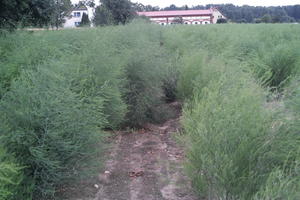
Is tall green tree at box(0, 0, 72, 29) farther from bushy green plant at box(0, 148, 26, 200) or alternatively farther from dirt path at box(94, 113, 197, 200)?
bushy green plant at box(0, 148, 26, 200)

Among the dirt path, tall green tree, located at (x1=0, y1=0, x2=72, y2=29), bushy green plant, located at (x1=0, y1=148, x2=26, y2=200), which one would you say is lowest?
the dirt path

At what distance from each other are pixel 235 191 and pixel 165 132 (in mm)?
4331

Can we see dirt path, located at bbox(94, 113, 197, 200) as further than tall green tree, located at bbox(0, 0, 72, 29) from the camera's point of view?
No

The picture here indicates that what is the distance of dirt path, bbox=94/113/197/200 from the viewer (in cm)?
510

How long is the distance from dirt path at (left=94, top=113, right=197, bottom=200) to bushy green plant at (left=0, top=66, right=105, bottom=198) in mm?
776

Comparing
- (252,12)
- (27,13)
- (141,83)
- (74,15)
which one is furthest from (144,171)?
(252,12)

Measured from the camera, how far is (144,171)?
596 centimetres

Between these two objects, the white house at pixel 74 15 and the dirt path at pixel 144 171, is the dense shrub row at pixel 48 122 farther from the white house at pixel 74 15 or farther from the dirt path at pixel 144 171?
the white house at pixel 74 15

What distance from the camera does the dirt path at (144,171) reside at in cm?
510

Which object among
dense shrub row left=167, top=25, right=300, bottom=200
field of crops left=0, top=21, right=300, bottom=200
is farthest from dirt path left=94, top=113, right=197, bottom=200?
dense shrub row left=167, top=25, right=300, bottom=200

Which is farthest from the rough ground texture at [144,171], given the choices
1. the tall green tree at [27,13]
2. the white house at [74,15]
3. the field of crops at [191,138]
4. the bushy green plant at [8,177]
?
the white house at [74,15]

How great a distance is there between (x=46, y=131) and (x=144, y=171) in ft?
7.04

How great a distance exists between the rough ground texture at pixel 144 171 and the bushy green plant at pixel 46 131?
2.55ft

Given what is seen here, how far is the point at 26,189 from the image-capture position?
4.22 meters
